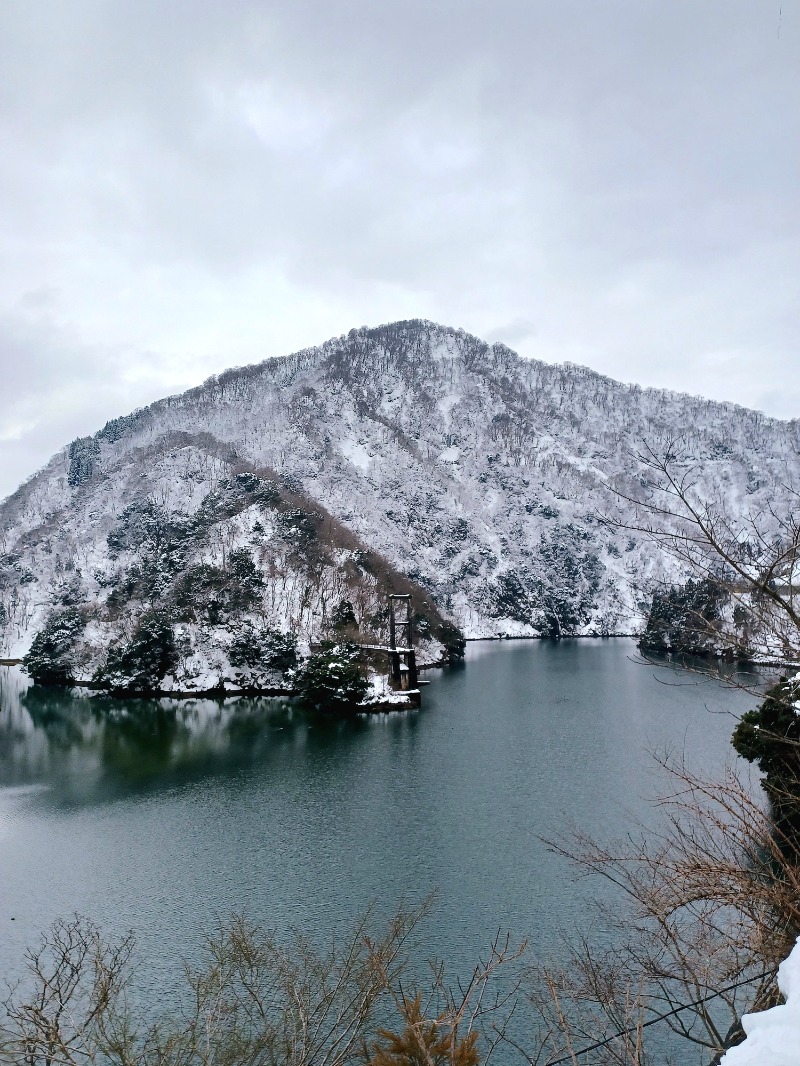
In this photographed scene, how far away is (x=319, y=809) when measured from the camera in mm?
20359

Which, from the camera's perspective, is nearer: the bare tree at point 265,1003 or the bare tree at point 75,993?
the bare tree at point 265,1003

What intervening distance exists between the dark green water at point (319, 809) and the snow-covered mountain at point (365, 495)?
48.9 feet

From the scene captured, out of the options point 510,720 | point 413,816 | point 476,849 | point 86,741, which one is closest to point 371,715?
point 510,720

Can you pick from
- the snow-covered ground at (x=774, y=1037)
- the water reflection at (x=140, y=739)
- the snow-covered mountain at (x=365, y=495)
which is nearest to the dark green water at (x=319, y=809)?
the water reflection at (x=140, y=739)

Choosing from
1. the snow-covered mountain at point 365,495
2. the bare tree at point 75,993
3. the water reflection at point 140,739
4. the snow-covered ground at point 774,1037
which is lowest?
the water reflection at point 140,739

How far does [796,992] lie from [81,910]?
15704 mm

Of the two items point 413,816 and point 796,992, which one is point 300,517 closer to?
point 413,816

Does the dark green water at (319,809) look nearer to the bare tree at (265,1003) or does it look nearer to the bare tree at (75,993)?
the bare tree at (75,993)

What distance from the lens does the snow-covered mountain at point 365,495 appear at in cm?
5700

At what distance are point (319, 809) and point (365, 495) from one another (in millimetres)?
85888

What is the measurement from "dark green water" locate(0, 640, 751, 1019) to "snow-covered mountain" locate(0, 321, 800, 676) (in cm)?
1490

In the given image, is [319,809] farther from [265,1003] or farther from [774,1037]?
[774,1037]

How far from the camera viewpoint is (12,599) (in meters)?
77.0

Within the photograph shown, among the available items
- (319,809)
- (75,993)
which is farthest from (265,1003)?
(319,809)
